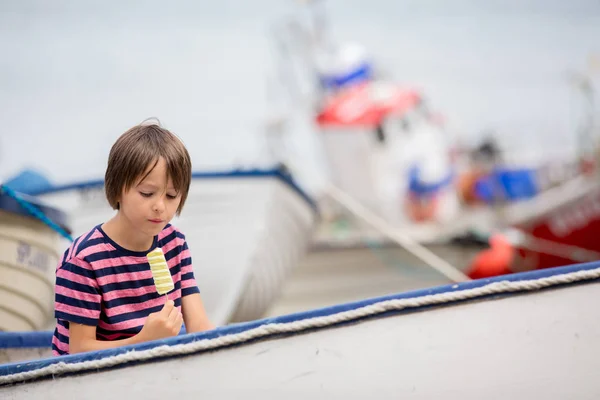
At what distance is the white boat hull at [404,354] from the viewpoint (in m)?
1.65

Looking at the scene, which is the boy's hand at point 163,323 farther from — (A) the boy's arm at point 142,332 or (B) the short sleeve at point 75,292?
(B) the short sleeve at point 75,292

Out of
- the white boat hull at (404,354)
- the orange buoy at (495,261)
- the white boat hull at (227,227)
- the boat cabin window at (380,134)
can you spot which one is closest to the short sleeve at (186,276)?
the white boat hull at (404,354)

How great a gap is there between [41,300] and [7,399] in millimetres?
1009

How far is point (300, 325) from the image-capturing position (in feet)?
5.46

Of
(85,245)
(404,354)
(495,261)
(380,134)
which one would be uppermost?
(85,245)

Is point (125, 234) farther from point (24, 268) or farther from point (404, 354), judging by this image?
point (24, 268)

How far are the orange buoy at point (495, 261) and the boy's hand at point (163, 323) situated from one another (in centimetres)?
427

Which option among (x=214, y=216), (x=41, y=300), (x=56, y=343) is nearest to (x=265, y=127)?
(x=214, y=216)

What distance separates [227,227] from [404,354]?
101 inches

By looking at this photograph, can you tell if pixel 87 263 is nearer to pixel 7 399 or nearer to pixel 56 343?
pixel 56 343

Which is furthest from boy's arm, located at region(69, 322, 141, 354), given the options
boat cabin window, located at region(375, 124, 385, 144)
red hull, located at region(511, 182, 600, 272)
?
boat cabin window, located at region(375, 124, 385, 144)

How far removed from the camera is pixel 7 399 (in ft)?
5.53

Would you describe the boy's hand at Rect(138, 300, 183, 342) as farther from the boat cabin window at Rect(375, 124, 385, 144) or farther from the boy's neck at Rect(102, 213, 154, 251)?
the boat cabin window at Rect(375, 124, 385, 144)

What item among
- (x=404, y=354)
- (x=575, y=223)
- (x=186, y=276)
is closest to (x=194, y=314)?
(x=186, y=276)
